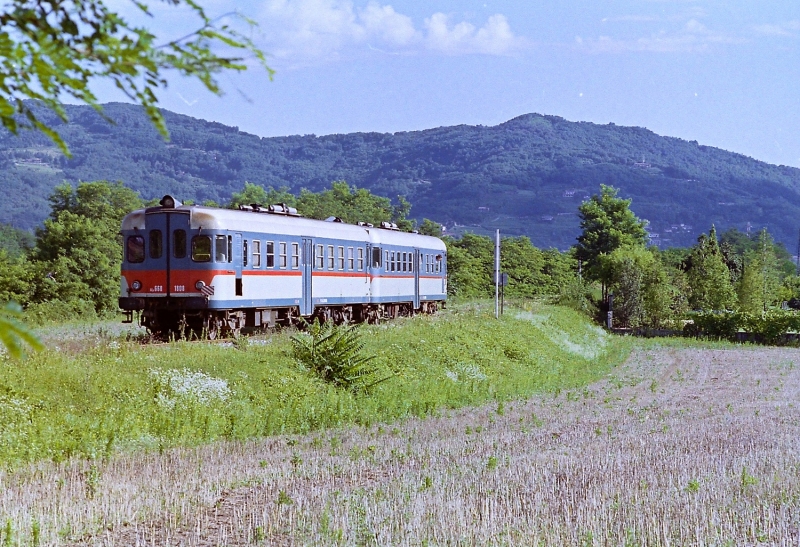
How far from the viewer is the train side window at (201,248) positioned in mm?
23047

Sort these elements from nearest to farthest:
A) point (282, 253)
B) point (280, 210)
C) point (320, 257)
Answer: point (282, 253) → point (280, 210) → point (320, 257)

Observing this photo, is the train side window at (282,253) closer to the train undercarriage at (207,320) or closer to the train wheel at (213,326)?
the train undercarriage at (207,320)

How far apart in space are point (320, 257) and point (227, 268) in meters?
4.96

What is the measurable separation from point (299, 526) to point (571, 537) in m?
2.05

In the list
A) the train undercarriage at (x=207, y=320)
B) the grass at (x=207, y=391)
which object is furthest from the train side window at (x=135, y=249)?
the grass at (x=207, y=391)

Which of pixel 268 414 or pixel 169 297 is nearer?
pixel 268 414

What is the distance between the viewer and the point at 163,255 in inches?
934

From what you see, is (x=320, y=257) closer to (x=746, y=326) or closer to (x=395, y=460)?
(x=395, y=460)

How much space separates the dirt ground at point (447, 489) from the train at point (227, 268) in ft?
31.4

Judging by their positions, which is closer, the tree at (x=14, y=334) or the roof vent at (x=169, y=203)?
the tree at (x=14, y=334)

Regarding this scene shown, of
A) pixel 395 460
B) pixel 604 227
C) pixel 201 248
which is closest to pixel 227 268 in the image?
pixel 201 248

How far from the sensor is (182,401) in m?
14.8

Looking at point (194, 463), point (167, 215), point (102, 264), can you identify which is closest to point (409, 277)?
point (167, 215)

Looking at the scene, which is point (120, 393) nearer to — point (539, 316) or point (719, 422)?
point (719, 422)
